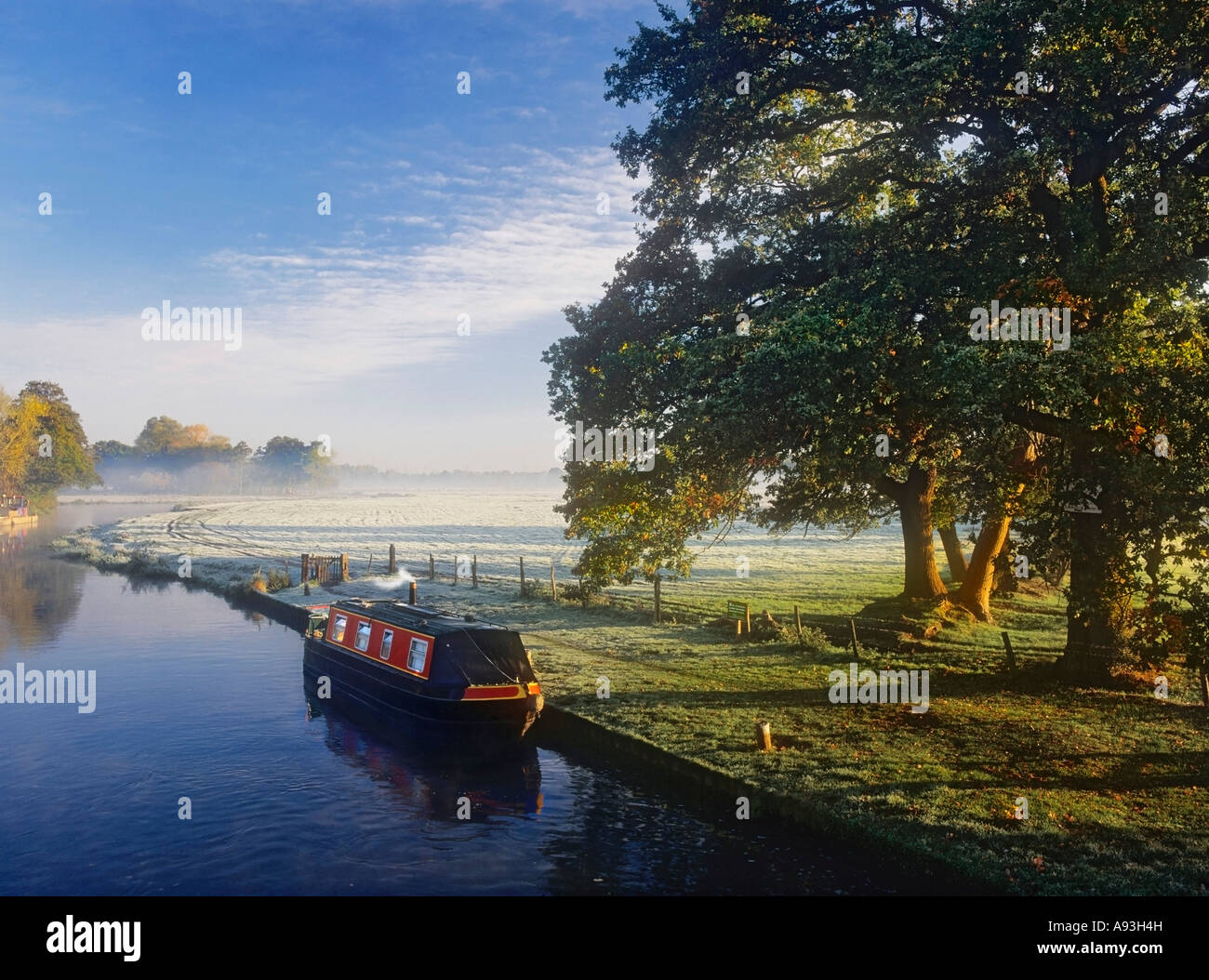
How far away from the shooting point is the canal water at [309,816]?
1333 centimetres

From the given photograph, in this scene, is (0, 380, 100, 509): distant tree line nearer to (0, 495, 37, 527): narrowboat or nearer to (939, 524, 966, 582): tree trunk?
(0, 495, 37, 527): narrowboat

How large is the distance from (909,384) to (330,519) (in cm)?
10004

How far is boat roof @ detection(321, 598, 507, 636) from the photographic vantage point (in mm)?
21445

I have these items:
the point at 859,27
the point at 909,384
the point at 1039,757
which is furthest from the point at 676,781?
the point at 859,27

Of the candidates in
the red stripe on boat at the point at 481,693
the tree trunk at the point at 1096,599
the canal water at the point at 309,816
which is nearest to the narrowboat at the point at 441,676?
the red stripe on boat at the point at 481,693

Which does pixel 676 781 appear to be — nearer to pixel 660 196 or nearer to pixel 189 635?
pixel 660 196

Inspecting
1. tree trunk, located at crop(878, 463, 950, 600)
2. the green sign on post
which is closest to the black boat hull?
the green sign on post

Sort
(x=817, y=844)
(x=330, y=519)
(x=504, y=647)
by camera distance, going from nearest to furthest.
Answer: (x=817, y=844)
(x=504, y=647)
(x=330, y=519)

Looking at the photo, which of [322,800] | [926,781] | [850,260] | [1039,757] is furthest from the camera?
[850,260]

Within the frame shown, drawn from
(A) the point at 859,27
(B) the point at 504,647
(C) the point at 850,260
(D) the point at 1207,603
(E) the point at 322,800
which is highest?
(A) the point at 859,27

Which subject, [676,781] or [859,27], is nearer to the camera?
[676,781]

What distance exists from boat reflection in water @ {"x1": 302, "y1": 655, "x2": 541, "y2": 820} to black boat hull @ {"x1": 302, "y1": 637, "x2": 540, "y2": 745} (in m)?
0.29

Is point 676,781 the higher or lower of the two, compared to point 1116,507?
lower

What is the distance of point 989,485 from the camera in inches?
859
